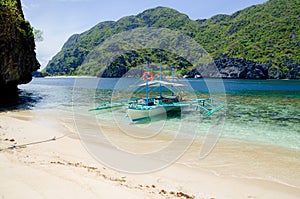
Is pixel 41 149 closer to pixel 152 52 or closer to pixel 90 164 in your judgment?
pixel 90 164

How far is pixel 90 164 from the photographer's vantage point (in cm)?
671

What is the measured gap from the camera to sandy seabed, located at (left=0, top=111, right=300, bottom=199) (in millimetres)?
4496

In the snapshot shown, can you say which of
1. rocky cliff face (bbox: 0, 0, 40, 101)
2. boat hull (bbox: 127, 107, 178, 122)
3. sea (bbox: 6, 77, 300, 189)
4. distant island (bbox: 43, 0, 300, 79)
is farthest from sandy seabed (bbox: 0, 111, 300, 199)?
distant island (bbox: 43, 0, 300, 79)

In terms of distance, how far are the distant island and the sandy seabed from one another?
61.6m

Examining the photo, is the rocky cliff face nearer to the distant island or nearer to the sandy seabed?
the sandy seabed

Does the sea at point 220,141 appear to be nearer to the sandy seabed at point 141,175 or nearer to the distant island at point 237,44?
the sandy seabed at point 141,175

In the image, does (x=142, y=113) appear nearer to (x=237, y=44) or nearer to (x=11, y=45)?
(x=11, y=45)

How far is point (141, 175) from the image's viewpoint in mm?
6242

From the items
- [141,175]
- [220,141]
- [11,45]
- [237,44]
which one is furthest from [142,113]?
[237,44]

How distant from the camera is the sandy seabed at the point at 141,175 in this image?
4.50 metres

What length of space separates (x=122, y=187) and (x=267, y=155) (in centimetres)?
662

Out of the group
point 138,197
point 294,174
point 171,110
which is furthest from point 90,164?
point 171,110

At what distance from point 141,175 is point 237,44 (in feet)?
424

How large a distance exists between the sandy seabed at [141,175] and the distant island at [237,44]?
61.6 meters
